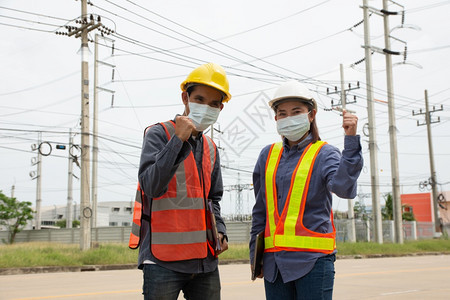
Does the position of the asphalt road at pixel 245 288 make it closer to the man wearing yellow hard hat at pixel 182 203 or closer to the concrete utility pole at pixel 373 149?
the man wearing yellow hard hat at pixel 182 203

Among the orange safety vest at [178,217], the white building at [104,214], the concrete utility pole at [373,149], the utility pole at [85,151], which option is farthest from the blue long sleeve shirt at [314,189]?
the white building at [104,214]

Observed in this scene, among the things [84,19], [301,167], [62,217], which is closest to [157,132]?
[301,167]

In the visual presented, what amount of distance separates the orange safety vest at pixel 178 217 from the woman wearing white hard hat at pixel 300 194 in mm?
481

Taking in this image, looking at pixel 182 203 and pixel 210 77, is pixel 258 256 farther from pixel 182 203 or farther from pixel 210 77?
pixel 210 77

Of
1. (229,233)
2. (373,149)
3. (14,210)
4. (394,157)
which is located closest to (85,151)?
(373,149)

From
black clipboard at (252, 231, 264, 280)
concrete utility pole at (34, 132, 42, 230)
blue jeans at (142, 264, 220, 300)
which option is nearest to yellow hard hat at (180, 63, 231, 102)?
black clipboard at (252, 231, 264, 280)

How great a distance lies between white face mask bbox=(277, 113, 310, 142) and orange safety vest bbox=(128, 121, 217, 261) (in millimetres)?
679

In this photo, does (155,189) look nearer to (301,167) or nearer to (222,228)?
(222,228)

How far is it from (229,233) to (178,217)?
35977mm

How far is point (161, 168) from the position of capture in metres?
2.79

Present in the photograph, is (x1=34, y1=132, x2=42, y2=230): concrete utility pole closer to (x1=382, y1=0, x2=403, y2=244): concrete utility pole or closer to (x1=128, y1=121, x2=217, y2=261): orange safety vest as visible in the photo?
(x1=382, y1=0, x2=403, y2=244): concrete utility pole

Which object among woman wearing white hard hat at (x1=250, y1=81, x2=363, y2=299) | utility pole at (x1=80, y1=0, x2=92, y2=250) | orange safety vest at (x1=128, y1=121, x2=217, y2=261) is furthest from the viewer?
utility pole at (x1=80, y1=0, x2=92, y2=250)

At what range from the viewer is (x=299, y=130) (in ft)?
11.4

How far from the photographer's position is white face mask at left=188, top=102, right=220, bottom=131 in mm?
3201
